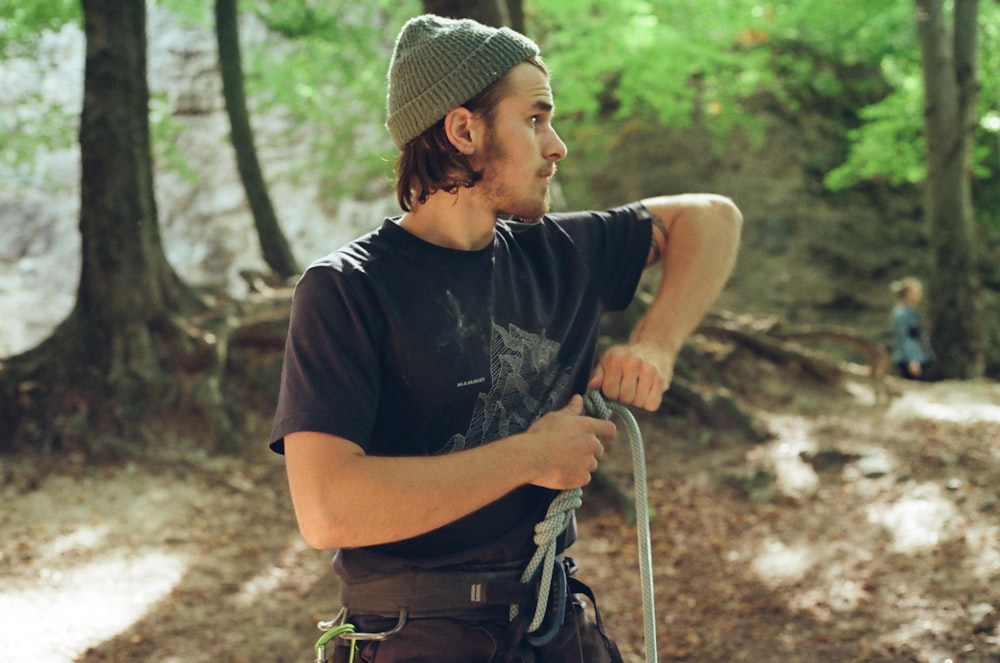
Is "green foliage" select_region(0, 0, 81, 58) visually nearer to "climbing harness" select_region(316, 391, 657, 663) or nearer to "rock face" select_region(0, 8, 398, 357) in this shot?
"rock face" select_region(0, 8, 398, 357)

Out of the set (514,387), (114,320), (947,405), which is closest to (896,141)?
(947,405)

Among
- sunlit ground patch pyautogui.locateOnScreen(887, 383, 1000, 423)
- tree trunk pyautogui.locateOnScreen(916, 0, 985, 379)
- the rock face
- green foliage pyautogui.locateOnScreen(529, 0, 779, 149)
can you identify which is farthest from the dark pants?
the rock face

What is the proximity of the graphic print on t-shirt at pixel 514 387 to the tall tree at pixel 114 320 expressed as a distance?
219 inches

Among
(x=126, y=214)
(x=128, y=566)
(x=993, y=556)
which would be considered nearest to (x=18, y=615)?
(x=128, y=566)

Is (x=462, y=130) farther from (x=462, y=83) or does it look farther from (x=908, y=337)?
(x=908, y=337)

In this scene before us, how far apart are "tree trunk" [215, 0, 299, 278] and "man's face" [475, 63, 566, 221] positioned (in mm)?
8888

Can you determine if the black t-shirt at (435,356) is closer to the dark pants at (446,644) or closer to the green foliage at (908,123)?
the dark pants at (446,644)

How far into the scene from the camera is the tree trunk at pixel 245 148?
35.7ft

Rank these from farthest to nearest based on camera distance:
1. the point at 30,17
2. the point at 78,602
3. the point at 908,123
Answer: the point at 908,123 < the point at 30,17 < the point at 78,602

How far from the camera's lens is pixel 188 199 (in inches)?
939

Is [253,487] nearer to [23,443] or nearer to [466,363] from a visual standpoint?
[23,443]

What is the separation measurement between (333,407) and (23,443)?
6.18 metres

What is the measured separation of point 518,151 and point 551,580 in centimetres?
106

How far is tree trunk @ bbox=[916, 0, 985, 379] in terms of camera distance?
39.6ft
